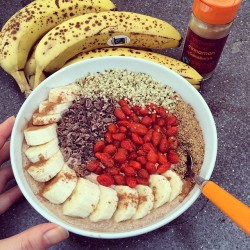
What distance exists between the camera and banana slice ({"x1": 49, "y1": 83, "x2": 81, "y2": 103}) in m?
0.83

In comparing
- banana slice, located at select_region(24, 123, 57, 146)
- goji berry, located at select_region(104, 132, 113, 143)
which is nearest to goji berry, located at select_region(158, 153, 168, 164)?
goji berry, located at select_region(104, 132, 113, 143)

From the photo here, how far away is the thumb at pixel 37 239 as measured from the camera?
2.14ft

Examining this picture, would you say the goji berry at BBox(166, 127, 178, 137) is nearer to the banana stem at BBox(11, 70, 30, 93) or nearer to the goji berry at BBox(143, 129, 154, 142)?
the goji berry at BBox(143, 129, 154, 142)

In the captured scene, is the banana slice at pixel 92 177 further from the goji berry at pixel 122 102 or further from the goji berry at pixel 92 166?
the goji berry at pixel 122 102

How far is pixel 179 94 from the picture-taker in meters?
0.87

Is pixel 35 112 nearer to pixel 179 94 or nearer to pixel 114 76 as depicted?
pixel 114 76

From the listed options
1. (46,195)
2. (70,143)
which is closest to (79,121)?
(70,143)

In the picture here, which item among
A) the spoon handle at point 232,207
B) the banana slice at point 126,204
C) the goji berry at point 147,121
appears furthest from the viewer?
the goji berry at point 147,121

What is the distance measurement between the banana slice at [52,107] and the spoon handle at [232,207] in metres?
0.33

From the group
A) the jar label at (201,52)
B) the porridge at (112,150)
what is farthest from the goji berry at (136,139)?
the jar label at (201,52)

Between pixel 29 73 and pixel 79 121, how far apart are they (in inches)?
8.0

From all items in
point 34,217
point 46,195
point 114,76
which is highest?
point 114,76

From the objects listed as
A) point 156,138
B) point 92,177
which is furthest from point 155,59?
point 92,177

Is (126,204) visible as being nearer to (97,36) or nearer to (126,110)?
(126,110)
